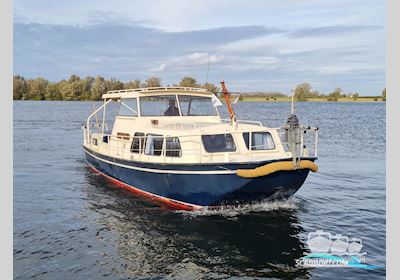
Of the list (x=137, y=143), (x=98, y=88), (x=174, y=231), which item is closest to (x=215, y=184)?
(x=174, y=231)

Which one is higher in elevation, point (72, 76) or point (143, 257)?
point (72, 76)

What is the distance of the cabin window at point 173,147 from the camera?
14.8 meters

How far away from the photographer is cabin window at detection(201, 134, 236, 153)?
14.5 m

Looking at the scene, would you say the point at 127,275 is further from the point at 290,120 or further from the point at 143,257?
the point at 290,120

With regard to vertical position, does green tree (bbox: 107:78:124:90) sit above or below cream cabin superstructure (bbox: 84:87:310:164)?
above

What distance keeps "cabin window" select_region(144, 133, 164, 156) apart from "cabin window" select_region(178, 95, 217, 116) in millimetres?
2793

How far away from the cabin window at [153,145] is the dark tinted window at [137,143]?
0.39m

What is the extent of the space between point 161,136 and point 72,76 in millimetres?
110135

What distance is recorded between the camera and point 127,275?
34.4 ft

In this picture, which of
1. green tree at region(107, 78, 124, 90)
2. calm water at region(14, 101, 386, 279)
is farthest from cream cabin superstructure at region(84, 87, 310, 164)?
green tree at region(107, 78, 124, 90)

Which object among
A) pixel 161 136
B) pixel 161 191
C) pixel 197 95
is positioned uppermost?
pixel 197 95

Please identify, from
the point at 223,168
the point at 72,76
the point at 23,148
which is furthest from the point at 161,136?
the point at 72,76

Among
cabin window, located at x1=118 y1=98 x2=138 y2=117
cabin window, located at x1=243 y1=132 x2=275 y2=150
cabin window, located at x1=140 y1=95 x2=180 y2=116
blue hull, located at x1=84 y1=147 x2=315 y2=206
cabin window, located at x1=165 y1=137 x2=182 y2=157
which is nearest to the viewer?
blue hull, located at x1=84 y1=147 x2=315 y2=206

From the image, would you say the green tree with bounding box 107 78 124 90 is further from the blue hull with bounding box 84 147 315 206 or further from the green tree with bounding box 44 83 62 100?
the blue hull with bounding box 84 147 315 206
